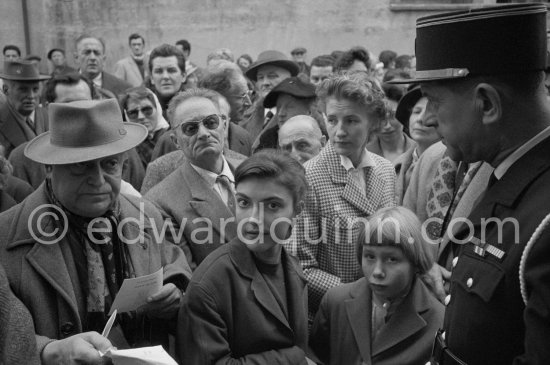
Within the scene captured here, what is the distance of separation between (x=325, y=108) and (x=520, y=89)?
2214 mm

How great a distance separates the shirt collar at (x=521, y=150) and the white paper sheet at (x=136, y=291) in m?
1.50

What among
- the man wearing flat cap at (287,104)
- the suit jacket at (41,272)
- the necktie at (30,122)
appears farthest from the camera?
the necktie at (30,122)

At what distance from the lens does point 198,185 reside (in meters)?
3.90

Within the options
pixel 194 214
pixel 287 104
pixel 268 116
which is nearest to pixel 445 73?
pixel 194 214

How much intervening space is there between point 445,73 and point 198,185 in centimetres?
200

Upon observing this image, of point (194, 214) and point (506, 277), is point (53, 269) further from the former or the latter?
point (506, 277)

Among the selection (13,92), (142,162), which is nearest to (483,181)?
(142,162)

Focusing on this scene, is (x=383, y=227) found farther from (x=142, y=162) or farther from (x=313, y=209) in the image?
(x=142, y=162)

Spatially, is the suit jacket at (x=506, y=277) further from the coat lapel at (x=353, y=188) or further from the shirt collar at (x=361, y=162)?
the shirt collar at (x=361, y=162)

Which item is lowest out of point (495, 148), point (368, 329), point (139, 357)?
point (368, 329)

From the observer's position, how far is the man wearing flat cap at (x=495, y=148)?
6.56ft

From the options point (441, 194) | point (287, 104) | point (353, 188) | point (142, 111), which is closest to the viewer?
point (353, 188)

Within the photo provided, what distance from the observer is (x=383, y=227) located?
10.8ft

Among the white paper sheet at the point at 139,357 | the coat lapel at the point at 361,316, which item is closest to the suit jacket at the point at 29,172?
the coat lapel at the point at 361,316
